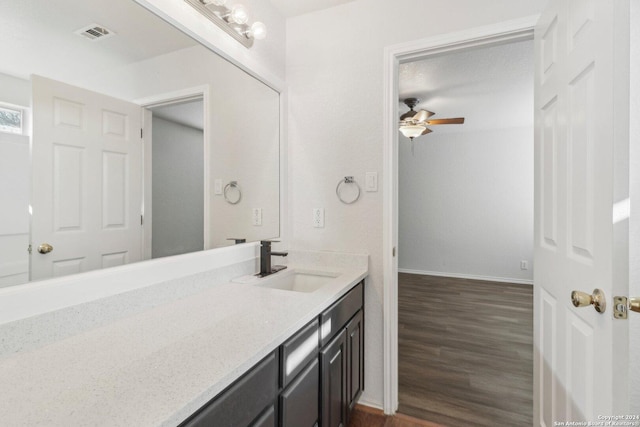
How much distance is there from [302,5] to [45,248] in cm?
188

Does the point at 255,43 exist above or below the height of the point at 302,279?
above

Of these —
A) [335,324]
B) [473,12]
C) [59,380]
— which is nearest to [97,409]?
[59,380]

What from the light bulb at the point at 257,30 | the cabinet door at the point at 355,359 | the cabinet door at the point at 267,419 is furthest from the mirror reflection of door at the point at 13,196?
the cabinet door at the point at 355,359

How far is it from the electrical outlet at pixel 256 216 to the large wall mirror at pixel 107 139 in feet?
0.53

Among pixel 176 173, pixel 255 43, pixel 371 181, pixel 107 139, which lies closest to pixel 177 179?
pixel 176 173

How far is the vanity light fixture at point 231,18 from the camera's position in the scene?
139 cm

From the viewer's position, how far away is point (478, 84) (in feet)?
10.8

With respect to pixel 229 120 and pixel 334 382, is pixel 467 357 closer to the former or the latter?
pixel 334 382

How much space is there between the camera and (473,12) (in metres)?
1.65

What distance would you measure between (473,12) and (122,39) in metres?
1.69

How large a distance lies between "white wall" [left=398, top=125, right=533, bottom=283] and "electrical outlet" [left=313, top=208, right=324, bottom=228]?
13.0 ft

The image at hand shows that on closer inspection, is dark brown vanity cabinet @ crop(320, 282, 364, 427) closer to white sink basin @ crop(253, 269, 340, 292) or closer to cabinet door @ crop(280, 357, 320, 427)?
cabinet door @ crop(280, 357, 320, 427)

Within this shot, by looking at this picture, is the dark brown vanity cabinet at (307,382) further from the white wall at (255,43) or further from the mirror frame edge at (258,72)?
the white wall at (255,43)

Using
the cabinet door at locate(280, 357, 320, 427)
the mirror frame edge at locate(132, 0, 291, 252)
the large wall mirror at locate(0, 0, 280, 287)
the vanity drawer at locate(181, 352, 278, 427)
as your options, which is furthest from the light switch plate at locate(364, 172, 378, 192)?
the vanity drawer at locate(181, 352, 278, 427)
